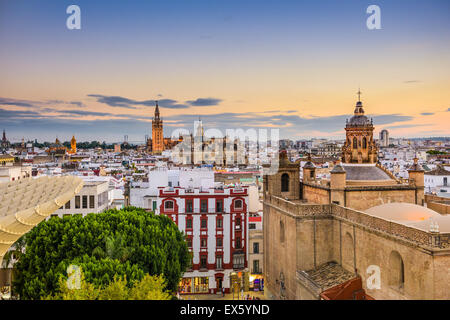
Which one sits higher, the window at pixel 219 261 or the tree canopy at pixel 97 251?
the tree canopy at pixel 97 251

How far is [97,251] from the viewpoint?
18.0 metres

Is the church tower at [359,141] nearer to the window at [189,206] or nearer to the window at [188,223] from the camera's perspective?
the window at [189,206]

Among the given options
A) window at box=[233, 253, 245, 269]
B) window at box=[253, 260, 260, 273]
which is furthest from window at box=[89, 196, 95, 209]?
window at box=[253, 260, 260, 273]

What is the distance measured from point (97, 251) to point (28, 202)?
3.71 meters

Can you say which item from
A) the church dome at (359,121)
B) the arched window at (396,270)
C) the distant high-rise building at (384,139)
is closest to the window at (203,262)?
the church dome at (359,121)

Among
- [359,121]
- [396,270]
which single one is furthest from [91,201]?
[396,270]

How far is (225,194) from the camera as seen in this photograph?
33.5m

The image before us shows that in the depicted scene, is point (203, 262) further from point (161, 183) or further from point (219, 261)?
point (161, 183)

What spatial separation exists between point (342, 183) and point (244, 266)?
1332 cm

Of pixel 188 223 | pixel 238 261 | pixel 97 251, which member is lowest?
pixel 238 261

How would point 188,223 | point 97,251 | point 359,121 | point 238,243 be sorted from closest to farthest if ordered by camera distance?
point 97,251 < point 359,121 < point 188,223 < point 238,243

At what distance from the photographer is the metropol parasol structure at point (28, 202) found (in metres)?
13.9

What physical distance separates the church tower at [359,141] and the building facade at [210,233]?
34.3 ft
